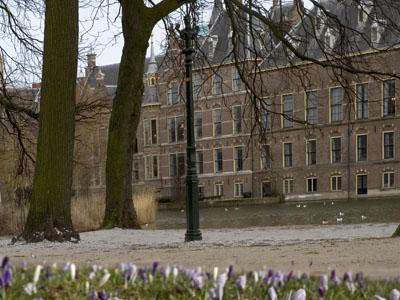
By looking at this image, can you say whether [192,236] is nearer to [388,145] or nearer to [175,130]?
[388,145]

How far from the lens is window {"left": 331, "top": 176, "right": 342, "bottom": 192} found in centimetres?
4941

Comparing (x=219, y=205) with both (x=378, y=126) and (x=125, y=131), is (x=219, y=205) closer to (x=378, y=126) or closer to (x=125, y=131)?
(x=378, y=126)

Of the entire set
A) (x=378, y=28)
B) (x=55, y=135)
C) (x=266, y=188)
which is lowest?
(x=266, y=188)

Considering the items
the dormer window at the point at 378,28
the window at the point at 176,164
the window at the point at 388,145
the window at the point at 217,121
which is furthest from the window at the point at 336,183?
the window at the point at 176,164

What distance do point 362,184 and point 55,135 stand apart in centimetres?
4218

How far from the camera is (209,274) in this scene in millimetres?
2479

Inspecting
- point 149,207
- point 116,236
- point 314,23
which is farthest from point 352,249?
point 149,207

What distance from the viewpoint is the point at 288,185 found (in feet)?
171

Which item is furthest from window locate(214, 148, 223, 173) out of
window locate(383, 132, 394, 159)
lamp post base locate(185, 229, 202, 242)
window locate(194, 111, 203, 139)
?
lamp post base locate(185, 229, 202, 242)

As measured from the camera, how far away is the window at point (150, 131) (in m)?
62.8

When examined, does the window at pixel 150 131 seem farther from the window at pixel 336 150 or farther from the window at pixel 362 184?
the window at pixel 362 184

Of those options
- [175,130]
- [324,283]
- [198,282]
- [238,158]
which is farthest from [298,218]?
[175,130]

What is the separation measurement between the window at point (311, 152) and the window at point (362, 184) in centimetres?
404

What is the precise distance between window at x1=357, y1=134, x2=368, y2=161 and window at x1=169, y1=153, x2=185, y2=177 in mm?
17222
